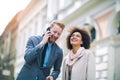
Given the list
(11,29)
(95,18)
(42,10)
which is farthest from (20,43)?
(95,18)

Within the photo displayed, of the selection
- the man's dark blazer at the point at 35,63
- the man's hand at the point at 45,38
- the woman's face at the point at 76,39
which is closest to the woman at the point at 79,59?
the woman's face at the point at 76,39

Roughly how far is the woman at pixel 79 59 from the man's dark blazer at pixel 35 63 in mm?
101

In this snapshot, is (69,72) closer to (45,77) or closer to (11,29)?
(45,77)

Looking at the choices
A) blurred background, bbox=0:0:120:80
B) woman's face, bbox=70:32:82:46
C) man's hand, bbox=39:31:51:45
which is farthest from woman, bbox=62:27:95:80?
blurred background, bbox=0:0:120:80

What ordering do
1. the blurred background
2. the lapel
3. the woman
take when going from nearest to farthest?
1. the woman
2. the lapel
3. the blurred background

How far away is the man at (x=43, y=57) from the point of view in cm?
299

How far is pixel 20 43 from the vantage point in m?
16.9

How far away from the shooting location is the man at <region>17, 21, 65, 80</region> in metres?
2.99

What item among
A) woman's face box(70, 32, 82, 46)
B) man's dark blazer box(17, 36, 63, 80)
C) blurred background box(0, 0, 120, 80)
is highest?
blurred background box(0, 0, 120, 80)

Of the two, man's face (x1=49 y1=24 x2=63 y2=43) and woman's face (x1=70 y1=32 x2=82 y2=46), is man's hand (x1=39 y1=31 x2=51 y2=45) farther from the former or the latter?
woman's face (x1=70 y1=32 x2=82 y2=46)

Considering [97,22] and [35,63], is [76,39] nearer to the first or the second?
[35,63]

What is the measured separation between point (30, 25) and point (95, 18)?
6607mm

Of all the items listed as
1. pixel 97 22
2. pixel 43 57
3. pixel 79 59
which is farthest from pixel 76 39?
pixel 97 22

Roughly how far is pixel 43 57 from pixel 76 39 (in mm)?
313
